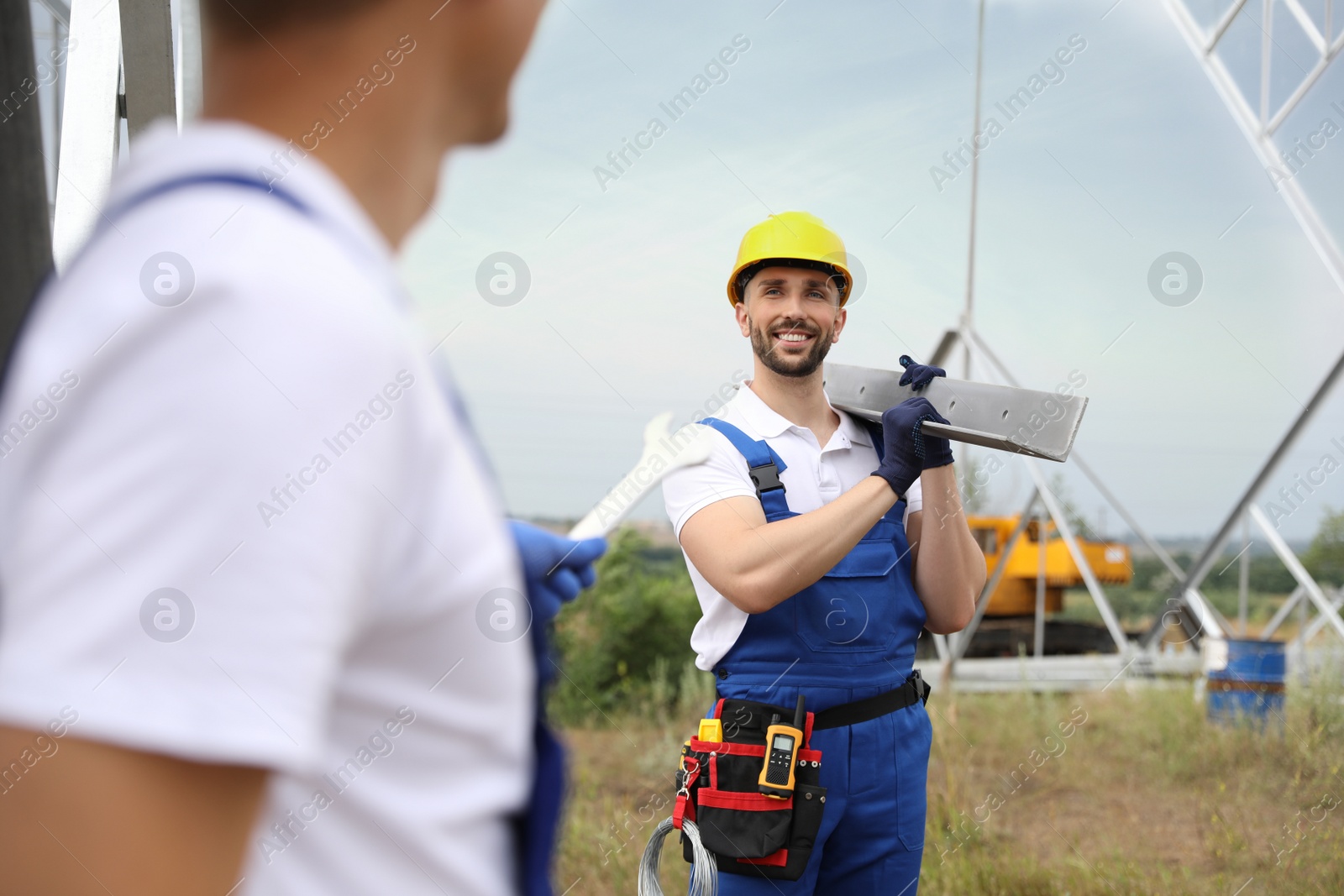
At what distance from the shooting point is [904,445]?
2494 millimetres

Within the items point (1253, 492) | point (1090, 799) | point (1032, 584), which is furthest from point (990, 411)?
point (1032, 584)

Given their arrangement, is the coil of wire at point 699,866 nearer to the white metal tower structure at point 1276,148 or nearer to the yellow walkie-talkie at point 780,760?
the yellow walkie-talkie at point 780,760

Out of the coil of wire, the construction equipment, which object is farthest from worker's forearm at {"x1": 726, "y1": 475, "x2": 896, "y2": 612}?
the construction equipment

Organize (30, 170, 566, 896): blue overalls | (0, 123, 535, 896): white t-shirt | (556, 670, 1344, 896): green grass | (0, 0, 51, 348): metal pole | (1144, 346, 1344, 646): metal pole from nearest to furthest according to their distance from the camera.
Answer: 1. (0, 123, 535, 896): white t-shirt
2. (30, 170, 566, 896): blue overalls
3. (0, 0, 51, 348): metal pole
4. (556, 670, 1344, 896): green grass
5. (1144, 346, 1344, 646): metal pole

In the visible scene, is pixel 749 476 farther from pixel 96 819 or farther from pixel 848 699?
pixel 96 819

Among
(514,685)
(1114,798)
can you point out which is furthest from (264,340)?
(1114,798)

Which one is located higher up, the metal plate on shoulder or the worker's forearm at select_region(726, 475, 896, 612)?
the metal plate on shoulder

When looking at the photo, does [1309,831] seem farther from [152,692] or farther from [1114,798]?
[152,692]

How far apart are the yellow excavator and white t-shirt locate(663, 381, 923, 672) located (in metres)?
5.96

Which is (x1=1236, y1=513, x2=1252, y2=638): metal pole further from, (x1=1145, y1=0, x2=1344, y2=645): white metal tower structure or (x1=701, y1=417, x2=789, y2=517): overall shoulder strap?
(x1=701, y1=417, x2=789, y2=517): overall shoulder strap

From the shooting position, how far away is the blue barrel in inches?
219

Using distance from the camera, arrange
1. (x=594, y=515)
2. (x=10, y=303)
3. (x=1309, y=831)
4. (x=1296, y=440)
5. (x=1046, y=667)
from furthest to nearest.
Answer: (x=1046, y=667) < (x=1296, y=440) < (x=1309, y=831) < (x=10, y=303) < (x=594, y=515)

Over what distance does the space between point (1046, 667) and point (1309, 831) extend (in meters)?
3.28

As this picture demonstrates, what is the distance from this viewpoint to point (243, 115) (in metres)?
0.49
